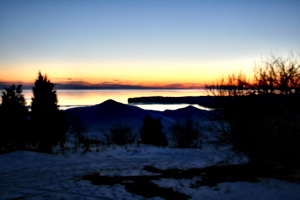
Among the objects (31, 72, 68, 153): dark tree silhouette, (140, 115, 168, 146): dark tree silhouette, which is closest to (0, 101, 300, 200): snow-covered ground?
(31, 72, 68, 153): dark tree silhouette

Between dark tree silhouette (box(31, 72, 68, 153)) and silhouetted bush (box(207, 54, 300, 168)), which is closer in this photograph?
silhouetted bush (box(207, 54, 300, 168))

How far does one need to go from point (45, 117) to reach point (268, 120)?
48.9 ft

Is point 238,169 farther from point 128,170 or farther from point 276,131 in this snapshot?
point 128,170

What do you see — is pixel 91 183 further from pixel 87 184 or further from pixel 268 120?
pixel 268 120

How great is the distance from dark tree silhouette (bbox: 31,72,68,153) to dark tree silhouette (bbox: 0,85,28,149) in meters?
2.19

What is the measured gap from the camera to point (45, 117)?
57.2ft

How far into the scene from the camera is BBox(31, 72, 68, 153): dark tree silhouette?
17.1 meters

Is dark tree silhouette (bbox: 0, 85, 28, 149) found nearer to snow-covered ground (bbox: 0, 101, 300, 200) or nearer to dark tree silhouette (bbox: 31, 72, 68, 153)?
dark tree silhouette (bbox: 31, 72, 68, 153)

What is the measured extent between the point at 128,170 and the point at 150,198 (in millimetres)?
4083

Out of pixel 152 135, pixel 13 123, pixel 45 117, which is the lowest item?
pixel 152 135

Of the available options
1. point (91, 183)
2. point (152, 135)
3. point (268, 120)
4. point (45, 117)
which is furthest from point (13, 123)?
point (268, 120)

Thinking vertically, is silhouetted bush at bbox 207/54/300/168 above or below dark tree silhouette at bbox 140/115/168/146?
above

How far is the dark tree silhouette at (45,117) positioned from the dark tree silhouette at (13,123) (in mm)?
2185

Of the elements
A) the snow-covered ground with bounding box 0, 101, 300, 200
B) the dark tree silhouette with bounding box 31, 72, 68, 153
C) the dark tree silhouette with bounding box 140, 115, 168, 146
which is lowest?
the dark tree silhouette with bounding box 140, 115, 168, 146
